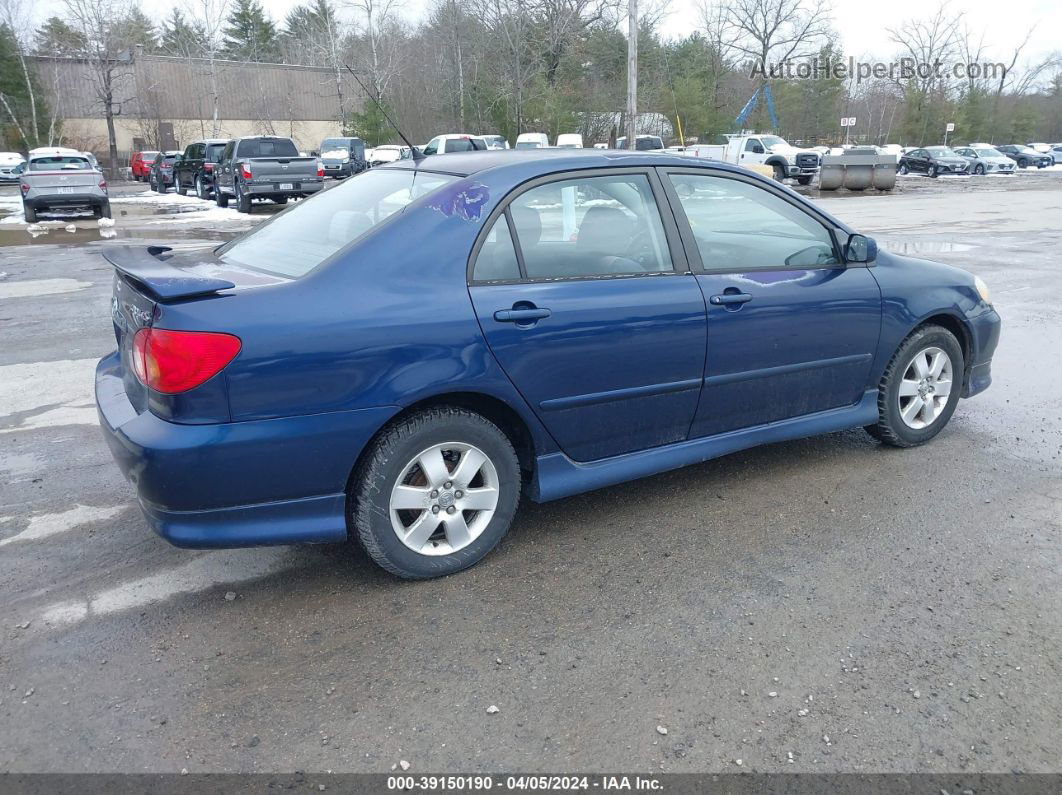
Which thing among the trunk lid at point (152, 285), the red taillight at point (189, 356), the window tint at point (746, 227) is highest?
the window tint at point (746, 227)

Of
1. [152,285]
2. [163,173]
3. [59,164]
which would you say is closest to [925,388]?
[152,285]

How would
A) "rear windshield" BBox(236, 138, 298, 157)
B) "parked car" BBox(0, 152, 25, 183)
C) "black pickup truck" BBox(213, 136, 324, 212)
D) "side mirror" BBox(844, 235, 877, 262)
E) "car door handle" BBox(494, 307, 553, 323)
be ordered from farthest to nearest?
"parked car" BBox(0, 152, 25, 183) → "rear windshield" BBox(236, 138, 298, 157) → "black pickup truck" BBox(213, 136, 324, 212) → "side mirror" BBox(844, 235, 877, 262) → "car door handle" BBox(494, 307, 553, 323)

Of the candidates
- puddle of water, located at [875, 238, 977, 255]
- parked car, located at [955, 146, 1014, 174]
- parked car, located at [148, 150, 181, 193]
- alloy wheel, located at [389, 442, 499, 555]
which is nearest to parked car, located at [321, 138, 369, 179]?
parked car, located at [148, 150, 181, 193]

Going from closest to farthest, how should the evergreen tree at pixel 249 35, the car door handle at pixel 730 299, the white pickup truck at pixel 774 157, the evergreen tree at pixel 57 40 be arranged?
the car door handle at pixel 730 299 < the white pickup truck at pixel 774 157 < the evergreen tree at pixel 57 40 < the evergreen tree at pixel 249 35

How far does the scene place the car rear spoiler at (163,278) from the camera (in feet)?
10.0

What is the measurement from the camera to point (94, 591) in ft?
11.4

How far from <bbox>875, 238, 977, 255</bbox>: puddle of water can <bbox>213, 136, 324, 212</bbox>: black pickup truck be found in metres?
13.7

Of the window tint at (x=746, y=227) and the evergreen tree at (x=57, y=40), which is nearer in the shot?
the window tint at (x=746, y=227)

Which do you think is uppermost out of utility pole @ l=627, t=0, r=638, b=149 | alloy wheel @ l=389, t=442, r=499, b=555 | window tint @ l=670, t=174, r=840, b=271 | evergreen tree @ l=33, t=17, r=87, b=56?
evergreen tree @ l=33, t=17, r=87, b=56

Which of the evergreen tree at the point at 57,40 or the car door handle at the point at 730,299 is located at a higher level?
the evergreen tree at the point at 57,40

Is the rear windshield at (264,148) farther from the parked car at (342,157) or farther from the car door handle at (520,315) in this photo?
the car door handle at (520,315)

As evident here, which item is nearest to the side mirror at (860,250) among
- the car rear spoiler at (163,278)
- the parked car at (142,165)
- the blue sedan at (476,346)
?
the blue sedan at (476,346)

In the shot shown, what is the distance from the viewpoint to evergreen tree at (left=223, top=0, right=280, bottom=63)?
75.5 m

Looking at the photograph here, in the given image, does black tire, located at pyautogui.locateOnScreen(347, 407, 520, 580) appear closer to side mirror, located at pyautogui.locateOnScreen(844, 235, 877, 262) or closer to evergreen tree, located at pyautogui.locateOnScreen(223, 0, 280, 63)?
side mirror, located at pyautogui.locateOnScreen(844, 235, 877, 262)
